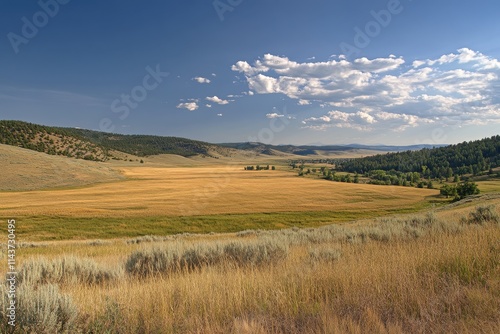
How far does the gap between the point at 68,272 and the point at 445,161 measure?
581ft

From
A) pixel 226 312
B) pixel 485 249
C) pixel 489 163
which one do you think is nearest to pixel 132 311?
pixel 226 312

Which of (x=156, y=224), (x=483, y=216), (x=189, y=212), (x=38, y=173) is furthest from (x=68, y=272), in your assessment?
(x=38, y=173)

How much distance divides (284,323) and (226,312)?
91 centimetres

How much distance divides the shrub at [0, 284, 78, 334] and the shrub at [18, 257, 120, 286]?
295 cm

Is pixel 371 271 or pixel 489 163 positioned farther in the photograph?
pixel 489 163

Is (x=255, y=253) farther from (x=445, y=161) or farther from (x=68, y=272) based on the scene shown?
(x=445, y=161)

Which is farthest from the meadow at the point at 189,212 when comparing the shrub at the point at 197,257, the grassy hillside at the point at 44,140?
the grassy hillside at the point at 44,140

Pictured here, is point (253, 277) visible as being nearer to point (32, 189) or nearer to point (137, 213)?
point (137, 213)

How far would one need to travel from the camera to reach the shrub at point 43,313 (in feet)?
12.1

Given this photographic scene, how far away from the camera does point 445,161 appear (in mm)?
150625

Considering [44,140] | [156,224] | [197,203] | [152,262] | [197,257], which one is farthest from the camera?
[44,140]

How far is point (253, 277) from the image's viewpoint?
5645 mm

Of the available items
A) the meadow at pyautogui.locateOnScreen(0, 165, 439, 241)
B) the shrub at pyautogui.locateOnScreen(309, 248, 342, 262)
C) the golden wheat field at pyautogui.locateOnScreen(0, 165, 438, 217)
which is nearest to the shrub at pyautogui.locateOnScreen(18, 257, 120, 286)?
the shrub at pyautogui.locateOnScreen(309, 248, 342, 262)

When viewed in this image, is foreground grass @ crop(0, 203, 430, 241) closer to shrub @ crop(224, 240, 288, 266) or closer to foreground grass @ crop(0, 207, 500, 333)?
shrub @ crop(224, 240, 288, 266)
